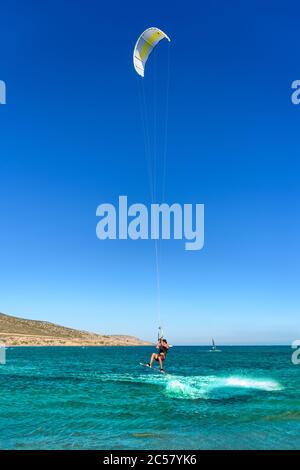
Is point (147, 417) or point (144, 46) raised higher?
point (144, 46)

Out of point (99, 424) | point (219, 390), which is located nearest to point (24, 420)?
point (99, 424)

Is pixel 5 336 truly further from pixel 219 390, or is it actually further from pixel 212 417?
pixel 212 417

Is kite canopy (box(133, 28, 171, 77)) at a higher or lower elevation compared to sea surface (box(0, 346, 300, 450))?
higher

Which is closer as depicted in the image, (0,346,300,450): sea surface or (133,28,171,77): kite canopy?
(0,346,300,450): sea surface

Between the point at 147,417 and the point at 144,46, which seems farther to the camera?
the point at 144,46

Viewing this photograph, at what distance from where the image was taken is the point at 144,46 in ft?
88.7

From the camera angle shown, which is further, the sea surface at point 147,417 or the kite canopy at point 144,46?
the kite canopy at point 144,46

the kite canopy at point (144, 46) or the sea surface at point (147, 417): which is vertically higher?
the kite canopy at point (144, 46)

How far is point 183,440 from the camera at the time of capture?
20.2 metres

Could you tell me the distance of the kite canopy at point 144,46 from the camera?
2605 cm

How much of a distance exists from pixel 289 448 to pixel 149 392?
66.7ft

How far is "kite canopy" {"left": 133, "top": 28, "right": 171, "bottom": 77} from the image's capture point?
26.0 m
